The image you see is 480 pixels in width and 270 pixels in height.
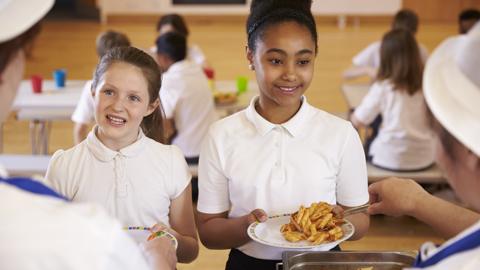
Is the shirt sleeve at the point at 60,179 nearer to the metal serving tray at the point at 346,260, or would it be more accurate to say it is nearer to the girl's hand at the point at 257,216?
the girl's hand at the point at 257,216

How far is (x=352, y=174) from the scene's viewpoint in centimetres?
212

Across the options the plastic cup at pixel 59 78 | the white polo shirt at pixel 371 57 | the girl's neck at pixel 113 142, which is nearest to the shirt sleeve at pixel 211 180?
the girl's neck at pixel 113 142

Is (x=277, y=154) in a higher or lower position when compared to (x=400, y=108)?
higher

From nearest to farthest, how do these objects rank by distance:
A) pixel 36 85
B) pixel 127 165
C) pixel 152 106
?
pixel 127 165, pixel 152 106, pixel 36 85

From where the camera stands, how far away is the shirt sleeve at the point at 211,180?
2104 mm

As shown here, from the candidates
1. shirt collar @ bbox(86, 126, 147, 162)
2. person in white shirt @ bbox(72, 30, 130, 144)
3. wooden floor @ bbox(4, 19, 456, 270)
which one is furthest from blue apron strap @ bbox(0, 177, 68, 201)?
person in white shirt @ bbox(72, 30, 130, 144)

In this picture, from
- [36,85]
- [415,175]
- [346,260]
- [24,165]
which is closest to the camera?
[346,260]

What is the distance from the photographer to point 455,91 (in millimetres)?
1190

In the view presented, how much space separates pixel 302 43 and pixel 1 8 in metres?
1.01

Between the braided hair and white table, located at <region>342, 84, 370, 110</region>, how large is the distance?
2639 millimetres

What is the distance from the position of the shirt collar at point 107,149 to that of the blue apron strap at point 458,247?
1013 mm

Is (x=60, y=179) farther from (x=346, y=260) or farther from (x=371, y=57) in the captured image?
(x=371, y=57)

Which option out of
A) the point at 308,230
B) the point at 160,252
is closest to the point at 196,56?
the point at 308,230

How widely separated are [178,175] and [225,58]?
7120mm
